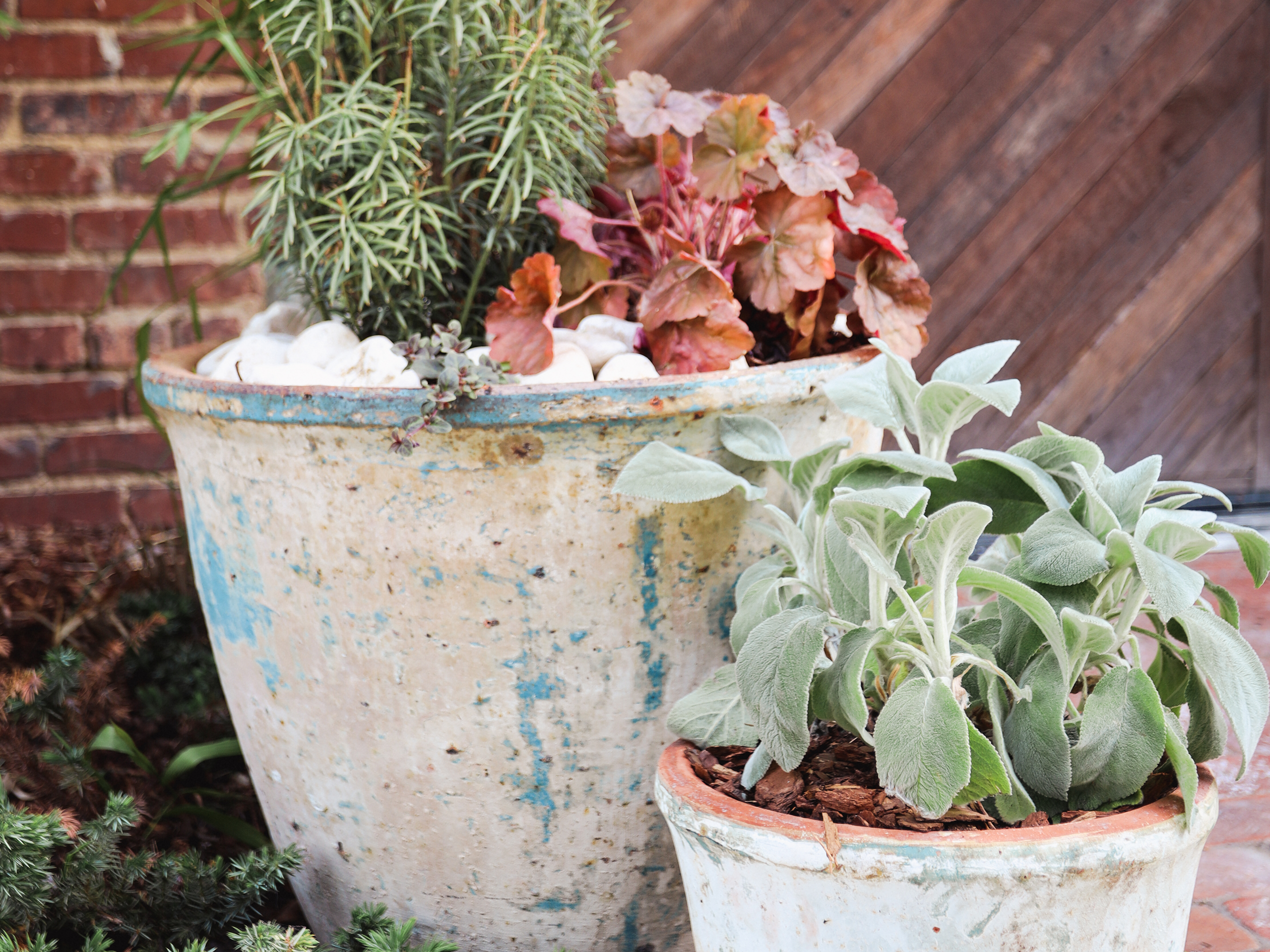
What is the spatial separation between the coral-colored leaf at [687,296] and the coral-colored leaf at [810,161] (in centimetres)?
13

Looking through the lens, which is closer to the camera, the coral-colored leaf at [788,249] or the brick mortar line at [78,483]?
the coral-colored leaf at [788,249]

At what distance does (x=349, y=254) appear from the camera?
111 cm

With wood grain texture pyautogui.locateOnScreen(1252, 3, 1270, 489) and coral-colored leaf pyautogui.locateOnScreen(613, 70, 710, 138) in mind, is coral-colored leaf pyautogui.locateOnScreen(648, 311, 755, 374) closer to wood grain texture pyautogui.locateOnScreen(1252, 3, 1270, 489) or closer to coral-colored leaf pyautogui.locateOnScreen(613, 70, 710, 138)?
coral-colored leaf pyautogui.locateOnScreen(613, 70, 710, 138)

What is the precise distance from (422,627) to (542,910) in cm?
34

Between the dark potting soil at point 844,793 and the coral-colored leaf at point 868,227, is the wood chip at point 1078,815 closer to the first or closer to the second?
the dark potting soil at point 844,793

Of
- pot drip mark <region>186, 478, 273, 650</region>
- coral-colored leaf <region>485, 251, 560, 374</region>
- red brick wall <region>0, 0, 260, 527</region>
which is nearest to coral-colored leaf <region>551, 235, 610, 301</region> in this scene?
coral-colored leaf <region>485, 251, 560, 374</region>

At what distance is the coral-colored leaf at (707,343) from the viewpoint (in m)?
1.05

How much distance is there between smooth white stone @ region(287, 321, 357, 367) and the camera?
1157 mm

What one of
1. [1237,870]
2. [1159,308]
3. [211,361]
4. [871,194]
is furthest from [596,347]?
[1159,308]

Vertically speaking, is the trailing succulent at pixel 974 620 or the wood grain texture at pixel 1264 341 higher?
the wood grain texture at pixel 1264 341

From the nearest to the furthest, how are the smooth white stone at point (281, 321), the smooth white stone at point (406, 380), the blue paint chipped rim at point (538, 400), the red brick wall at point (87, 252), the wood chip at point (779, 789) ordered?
the wood chip at point (779, 789)
the blue paint chipped rim at point (538, 400)
the smooth white stone at point (406, 380)
the smooth white stone at point (281, 321)
the red brick wall at point (87, 252)

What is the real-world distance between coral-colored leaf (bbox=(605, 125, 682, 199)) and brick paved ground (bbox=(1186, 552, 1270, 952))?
3.02ft

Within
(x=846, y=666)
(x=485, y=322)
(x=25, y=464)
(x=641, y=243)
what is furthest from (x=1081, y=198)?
(x=25, y=464)

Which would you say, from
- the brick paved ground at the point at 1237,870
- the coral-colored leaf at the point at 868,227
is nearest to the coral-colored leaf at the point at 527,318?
the coral-colored leaf at the point at 868,227
